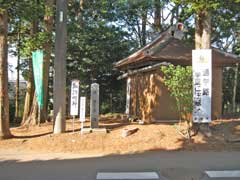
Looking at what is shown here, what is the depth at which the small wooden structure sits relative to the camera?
23.0m

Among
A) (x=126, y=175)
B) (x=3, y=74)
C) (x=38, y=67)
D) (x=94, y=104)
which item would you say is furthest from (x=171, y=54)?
(x=126, y=175)

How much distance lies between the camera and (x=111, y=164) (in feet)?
41.4

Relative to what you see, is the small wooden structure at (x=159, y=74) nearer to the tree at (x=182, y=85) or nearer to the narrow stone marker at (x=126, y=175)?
the tree at (x=182, y=85)

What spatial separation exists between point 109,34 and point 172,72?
52.8 feet

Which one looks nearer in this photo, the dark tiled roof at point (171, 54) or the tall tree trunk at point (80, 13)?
the dark tiled roof at point (171, 54)

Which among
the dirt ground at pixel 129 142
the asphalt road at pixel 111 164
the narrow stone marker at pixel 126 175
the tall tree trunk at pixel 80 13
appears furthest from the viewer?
the tall tree trunk at pixel 80 13

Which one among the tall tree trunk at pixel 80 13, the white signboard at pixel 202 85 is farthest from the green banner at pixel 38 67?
the tall tree trunk at pixel 80 13

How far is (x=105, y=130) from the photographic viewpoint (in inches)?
691

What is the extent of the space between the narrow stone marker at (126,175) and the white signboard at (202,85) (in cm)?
598

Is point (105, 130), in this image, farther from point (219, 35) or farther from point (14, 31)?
point (219, 35)

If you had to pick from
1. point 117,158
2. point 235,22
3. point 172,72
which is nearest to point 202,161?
point 117,158

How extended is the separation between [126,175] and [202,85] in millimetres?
6683

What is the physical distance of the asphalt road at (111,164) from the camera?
434 inches

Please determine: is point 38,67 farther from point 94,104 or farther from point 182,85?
point 182,85
